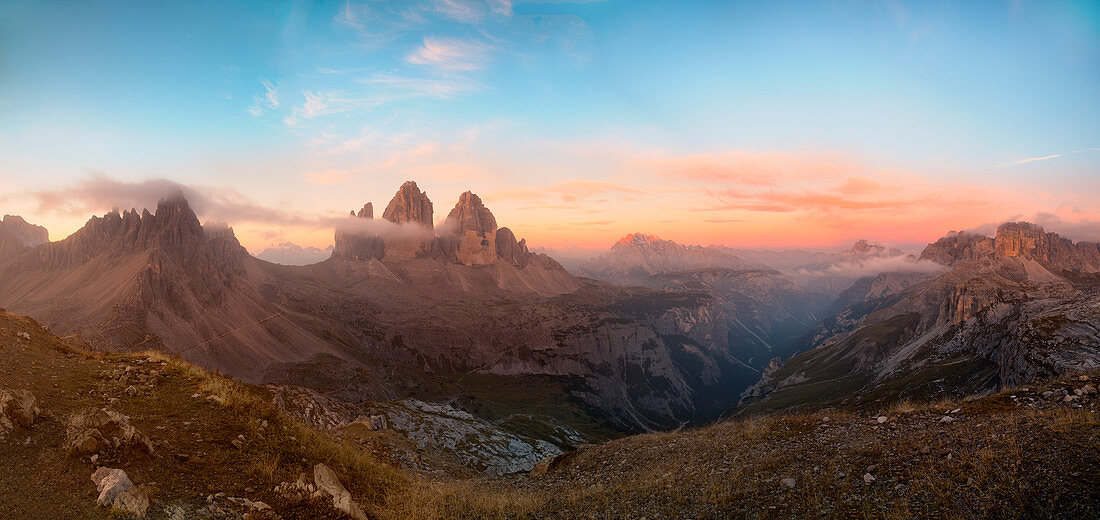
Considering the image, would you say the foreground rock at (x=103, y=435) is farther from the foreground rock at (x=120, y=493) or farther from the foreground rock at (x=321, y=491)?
the foreground rock at (x=321, y=491)

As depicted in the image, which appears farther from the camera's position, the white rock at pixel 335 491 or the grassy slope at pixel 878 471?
the white rock at pixel 335 491

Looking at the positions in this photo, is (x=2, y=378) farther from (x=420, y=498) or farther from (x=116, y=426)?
(x=420, y=498)

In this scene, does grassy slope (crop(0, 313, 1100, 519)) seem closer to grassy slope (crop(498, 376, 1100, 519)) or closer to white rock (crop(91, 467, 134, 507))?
grassy slope (crop(498, 376, 1100, 519))

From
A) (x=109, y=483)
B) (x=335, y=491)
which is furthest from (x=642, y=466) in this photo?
(x=109, y=483)

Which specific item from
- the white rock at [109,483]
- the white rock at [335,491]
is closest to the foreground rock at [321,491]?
the white rock at [335,491]

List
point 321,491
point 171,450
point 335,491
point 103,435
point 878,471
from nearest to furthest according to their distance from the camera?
1. point 103,435
2. point 171,450
3. point 321,491
4. point 335,491
5. point 878,471

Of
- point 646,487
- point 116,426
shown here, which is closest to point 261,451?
point 116,426

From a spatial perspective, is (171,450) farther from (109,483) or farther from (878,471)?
(878,471)
